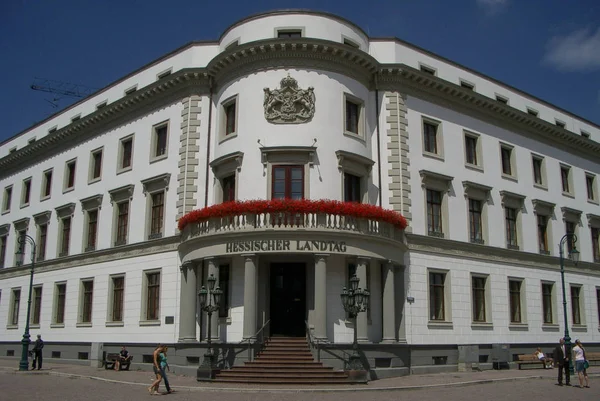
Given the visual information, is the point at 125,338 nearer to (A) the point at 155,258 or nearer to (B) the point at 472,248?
(A) the point at 155,258

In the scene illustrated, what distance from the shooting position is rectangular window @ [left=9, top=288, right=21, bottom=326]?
4297cm

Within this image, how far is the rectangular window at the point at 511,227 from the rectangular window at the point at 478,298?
11.1 ft

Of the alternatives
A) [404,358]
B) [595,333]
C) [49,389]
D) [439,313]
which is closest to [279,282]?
[404,358]

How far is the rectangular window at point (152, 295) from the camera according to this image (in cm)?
3259

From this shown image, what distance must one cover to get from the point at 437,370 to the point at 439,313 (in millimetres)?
2979

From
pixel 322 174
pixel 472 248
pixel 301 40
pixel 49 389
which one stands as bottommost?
pixel 49 389

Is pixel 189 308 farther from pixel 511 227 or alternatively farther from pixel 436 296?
pixel 511 227

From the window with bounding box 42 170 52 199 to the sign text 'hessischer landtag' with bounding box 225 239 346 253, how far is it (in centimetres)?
2133

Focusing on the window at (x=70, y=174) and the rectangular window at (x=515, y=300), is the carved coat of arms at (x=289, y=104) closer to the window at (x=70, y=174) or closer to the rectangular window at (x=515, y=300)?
the rectangular window at (x=515, y=300)

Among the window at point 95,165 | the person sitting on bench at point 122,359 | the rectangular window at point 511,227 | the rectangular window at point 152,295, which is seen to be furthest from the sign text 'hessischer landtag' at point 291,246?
the window at point 95,165

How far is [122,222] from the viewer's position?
35844 mm

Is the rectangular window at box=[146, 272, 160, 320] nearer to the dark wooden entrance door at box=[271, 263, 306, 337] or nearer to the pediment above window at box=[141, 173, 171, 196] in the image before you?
the pediment above window at box=[141, 173, 171, 196]

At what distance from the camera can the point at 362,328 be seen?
27422 mm

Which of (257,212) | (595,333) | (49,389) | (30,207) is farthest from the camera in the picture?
(30,207)
